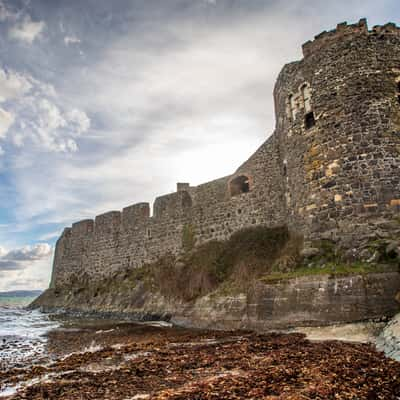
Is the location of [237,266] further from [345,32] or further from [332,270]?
[345,32]

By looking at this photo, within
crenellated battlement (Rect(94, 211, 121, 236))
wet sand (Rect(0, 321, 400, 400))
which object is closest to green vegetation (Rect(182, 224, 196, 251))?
crenellated battlement (Rect(94, 211, 121, 236))

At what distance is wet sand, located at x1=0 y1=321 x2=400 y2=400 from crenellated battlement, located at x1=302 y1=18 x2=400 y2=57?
456 inches

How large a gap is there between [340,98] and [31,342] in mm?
15153

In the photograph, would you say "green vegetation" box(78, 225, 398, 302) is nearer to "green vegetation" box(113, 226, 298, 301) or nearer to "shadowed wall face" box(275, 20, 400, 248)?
"green vegetation" box(113, 226, 298, 301)

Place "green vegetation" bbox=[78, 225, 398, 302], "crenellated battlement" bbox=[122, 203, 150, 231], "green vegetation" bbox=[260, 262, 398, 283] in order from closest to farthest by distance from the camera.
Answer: "green vegetation" bbox=[260, 262, 398, 283]
"green vegetation" bbox=[78, 225, 398, 302]
"crenellated battlement" bbox=[122, 203, 150, 231]

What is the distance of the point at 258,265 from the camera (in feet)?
49.8

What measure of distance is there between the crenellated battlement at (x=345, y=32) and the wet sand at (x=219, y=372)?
1158cm

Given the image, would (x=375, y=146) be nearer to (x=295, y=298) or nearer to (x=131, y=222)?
(x=295, y=298)

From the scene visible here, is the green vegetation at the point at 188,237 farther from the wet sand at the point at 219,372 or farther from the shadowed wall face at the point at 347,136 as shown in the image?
the wet sand at the point at 219,372

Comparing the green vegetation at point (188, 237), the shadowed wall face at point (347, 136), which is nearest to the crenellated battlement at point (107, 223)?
the green vegetation at point (188, 237)

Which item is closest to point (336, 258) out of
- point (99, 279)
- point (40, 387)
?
point (40, 387)

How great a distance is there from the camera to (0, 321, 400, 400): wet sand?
5.38 meters

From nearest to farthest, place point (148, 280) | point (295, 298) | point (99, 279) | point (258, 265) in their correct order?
point (295, 298) < point (258, 265) < point (148, 280) < point (99, 279)

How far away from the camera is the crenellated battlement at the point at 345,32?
13672mm
